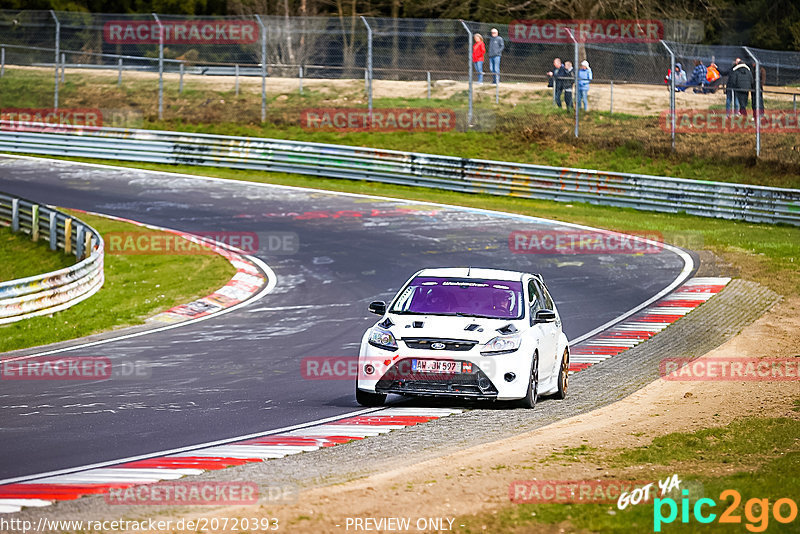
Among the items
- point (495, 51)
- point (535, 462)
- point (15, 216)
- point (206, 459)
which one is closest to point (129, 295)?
point (15, 216)

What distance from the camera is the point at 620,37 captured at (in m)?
40.4

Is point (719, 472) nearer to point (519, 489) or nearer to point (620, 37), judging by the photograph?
point (519, 489)

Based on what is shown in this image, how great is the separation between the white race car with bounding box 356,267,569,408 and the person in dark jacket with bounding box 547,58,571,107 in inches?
888

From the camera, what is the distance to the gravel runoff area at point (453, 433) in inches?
310

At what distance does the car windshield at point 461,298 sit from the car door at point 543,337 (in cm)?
22

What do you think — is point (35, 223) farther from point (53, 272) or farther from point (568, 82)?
point (568, 82)

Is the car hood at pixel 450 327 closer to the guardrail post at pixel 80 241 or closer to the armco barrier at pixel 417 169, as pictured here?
the guardrail post at pixel 80 241

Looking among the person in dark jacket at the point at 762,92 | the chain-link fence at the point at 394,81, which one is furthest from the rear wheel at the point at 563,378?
the person in dark jacket at the point at 762,92

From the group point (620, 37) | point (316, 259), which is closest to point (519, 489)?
point (316, 259)

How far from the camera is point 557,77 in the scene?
33.8 metres

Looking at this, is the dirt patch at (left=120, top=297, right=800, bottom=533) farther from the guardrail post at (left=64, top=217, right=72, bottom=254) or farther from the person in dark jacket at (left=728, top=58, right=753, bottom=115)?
the person in dark jacket at (left=728, top=58, right=753, bottom=115)

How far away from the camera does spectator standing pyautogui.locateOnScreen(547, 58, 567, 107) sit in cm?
3381

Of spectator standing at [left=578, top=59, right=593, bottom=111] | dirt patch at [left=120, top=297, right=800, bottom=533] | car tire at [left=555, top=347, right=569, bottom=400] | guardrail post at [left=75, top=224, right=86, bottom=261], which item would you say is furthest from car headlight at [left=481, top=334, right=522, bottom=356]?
spectator standing at [left=578, top=59, right=593, bottom=111]

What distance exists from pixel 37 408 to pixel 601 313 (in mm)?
9671
